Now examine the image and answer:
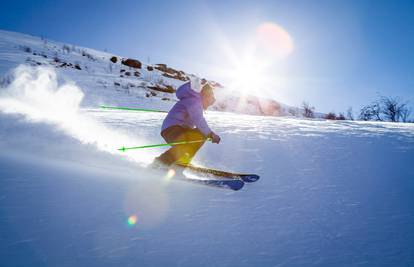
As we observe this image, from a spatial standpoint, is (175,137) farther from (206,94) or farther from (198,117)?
(206,94)

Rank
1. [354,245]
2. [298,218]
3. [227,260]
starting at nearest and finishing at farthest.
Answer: [227,260], [354,245], [298,218]

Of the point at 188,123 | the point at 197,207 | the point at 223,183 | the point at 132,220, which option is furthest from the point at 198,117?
the point at 132,220

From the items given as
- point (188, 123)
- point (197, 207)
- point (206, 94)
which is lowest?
point (197, 207)

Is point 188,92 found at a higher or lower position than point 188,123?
higher

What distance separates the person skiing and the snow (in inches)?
18.5

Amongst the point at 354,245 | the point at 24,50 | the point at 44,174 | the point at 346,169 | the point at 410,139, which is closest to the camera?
the point at 354,245

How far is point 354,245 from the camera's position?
2137 millimetres

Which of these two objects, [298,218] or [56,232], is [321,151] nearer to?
[298,218]

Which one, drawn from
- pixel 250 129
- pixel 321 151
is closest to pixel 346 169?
pixel 321 151

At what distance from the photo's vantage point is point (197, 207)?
258 centimetres

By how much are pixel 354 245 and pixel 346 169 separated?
189 cm

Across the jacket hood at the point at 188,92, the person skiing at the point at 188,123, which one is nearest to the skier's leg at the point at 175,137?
the person skiing at the point at 188,123

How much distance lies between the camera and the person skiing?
164 inches

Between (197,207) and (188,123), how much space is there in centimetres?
204
